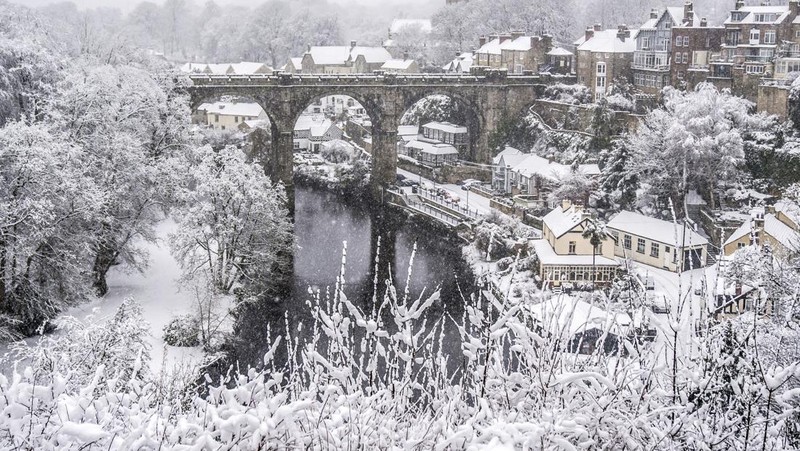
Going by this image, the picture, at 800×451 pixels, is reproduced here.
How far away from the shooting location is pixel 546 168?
40844 mm

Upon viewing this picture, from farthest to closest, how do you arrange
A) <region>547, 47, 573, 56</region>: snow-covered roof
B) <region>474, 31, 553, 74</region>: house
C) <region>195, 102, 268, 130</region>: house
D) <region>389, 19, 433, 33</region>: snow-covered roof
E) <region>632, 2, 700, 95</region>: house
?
<region>389, 19, 433, 33</region>: snow-covered roof → <region>195, 102, 268, 130</region>: house → <region>474, 31, 553, 74</region>: house → <region>547, 47, 573, 56</region>: snow-covered roof → <region>632, 2, 700, 95</region>: house

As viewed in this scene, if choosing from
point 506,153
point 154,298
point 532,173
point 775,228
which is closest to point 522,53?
point 506,153

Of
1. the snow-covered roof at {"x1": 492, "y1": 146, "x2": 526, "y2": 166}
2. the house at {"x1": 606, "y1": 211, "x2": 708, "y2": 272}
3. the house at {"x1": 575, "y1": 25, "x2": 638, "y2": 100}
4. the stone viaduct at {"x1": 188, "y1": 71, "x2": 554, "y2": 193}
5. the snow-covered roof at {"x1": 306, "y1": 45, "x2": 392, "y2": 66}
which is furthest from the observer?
the snow-covered roof at {"x1": 306, "y1": 45, "x2": 392, "y2": 66}

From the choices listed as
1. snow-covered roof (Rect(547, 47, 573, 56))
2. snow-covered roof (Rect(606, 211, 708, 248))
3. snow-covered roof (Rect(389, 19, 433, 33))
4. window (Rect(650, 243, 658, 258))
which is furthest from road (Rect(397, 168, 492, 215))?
snow-covered roof (Rect(389, 19, 433, 33))

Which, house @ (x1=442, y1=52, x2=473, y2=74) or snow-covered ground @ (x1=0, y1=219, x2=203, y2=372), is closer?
snow-covered ground @ (x1=0, y1=219, x2=203, y2=372)

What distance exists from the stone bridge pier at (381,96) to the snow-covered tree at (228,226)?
17324mm

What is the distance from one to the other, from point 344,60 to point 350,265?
4409cm

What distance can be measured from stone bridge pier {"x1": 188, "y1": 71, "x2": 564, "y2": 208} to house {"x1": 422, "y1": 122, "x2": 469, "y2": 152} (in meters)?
0.85

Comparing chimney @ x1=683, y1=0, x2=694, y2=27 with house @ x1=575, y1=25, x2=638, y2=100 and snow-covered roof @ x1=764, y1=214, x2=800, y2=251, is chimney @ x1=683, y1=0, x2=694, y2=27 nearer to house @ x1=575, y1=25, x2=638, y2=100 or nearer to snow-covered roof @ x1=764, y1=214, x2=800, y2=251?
house @ x1=575, y1=25, x2=638, y2=100

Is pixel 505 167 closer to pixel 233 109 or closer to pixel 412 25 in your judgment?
pixel 233 109

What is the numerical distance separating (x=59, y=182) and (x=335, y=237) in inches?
637

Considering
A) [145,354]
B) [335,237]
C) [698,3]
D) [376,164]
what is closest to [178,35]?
[698,3]

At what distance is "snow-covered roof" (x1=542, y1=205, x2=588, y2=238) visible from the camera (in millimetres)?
29594

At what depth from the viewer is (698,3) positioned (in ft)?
263
